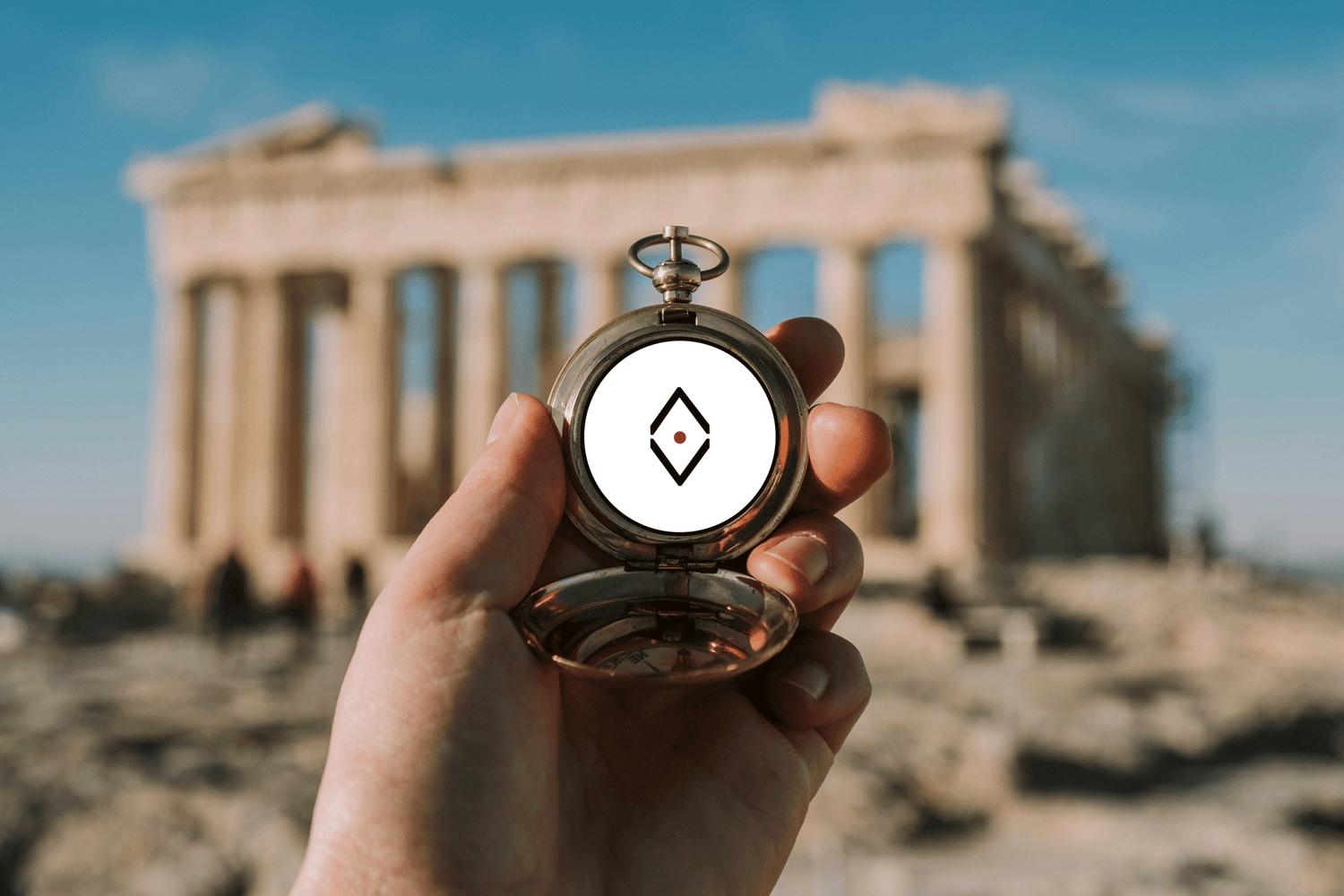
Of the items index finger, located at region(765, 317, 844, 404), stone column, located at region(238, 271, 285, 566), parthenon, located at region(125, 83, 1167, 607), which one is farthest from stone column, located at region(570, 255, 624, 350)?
index finger, located at region(765, 317, 844, 404)

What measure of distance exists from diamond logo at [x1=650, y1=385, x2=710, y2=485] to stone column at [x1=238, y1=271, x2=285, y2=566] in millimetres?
32403

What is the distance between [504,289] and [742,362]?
30.9 meters

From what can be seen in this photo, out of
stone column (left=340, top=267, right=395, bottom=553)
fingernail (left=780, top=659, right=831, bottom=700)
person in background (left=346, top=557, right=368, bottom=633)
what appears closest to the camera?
fingernail (left=780, top=659, right=831, bottom=700)

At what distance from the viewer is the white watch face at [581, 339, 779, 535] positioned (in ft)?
6.83

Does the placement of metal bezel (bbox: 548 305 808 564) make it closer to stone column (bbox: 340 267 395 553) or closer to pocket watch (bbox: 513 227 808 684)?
pocket watch (bbox: 513 227 808 684)

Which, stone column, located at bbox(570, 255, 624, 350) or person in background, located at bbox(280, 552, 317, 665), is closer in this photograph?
person in background, located at bbox(280, 552, 317, 665)

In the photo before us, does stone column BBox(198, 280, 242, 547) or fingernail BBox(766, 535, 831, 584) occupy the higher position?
fingernail BBox(766, 535, 831, 584)

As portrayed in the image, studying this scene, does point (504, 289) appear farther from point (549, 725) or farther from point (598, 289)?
point (549, 725)

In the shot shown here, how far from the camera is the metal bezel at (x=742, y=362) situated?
6.88 feet

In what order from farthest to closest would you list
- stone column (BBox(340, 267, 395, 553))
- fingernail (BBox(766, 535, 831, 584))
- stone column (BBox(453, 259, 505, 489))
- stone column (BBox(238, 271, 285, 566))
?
stone column (BBox(238, 271, 285, 566))
stone column (BBox(340, 267, 395, 553))
stone column (BBox(453, 259, 505, 489))
fingernail (BBox(766, 535, 831, 584))

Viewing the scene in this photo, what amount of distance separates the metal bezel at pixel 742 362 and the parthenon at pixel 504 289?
24.5 meters

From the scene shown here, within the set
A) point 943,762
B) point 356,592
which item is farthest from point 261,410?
point 943,762

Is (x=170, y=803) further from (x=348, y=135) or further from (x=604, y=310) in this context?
(x=348, y=135)

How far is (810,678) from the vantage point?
93.7 inches
